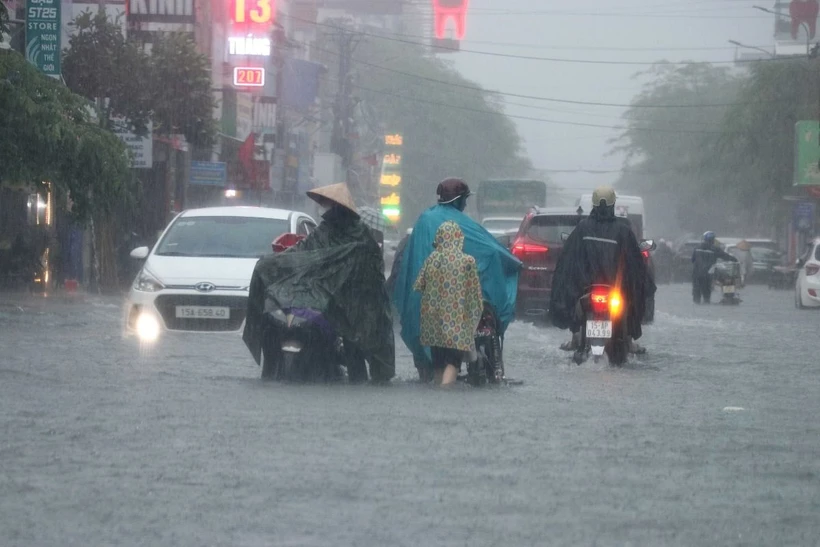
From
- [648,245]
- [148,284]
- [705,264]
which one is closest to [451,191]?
[148,284]

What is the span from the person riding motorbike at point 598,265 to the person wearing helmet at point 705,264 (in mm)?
19485

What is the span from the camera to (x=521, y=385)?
41.3ft

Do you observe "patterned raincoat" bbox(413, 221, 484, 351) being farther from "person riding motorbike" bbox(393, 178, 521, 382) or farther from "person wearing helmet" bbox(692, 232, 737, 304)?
"person wearing helmet" bbox(692, 232, 737, 304)

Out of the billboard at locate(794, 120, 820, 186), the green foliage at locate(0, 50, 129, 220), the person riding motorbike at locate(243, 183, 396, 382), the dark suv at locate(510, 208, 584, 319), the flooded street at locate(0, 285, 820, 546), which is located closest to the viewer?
the flooded street at locate(0, 285, 820, 546)

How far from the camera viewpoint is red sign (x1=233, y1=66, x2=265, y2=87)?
52125 millimetres

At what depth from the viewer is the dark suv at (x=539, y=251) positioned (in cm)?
2222

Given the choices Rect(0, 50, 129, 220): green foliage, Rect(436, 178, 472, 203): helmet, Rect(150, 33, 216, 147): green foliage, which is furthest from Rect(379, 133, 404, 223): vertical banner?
Rect(436, 178, 472, 203): helmet

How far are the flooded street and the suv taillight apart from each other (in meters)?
7.92

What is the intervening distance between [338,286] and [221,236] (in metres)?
5.74

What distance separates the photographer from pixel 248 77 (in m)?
52.3

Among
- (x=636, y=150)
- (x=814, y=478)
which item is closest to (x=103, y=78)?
(x=814, y=478)

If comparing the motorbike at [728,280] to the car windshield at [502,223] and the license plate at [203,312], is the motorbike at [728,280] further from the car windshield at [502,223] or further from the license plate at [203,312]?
the license plate at [203,312]

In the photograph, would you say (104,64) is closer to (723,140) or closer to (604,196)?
(604,196)

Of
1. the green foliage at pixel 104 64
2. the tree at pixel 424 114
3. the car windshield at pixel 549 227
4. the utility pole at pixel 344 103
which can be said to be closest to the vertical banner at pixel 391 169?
the utility pole at pixel 344 103
